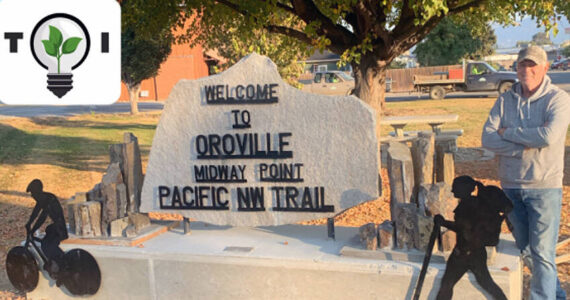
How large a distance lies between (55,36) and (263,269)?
6652mm

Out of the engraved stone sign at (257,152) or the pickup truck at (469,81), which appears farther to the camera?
the pickup truck at (469,81)

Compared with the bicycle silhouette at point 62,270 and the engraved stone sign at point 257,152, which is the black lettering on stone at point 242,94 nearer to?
the engraved stone sign at point 257,152

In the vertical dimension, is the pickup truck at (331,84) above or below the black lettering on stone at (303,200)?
above

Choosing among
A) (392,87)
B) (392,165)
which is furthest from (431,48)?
(392,165)

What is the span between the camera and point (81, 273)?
15.7ft

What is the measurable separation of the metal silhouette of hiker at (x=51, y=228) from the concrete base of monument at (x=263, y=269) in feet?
0.35

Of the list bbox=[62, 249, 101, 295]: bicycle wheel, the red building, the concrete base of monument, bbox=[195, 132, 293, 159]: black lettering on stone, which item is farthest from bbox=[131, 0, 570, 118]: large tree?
the red building

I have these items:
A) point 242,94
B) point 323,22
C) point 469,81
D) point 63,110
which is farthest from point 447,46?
point 242,94

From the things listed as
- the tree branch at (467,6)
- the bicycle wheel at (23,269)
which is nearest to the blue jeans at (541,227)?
the bicycle wheel at (23,269)

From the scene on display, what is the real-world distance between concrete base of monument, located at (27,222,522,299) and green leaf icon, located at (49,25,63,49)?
5.43m

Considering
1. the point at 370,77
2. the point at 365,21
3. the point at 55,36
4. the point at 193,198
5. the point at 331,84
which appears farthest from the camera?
the point at 331,84

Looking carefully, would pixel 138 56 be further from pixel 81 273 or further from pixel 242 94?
pixel 242 94

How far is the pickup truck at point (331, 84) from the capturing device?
89.0ft

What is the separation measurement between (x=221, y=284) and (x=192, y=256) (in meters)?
0.30
